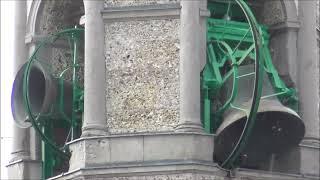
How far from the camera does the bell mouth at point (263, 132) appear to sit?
26844mm

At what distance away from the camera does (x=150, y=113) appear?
2680cm

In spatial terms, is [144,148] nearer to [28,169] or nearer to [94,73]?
[94,73]

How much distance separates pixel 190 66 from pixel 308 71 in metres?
3.11

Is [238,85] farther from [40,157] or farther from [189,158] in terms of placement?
[40,157]

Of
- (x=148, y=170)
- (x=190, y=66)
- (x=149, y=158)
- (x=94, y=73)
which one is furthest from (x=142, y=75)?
(x=148, y=170)

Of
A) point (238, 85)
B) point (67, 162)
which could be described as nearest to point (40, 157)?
point (67, 162)

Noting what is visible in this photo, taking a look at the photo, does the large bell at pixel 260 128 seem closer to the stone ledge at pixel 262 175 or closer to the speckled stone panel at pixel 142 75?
the stone ledge at pixel 262 175

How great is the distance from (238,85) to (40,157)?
4871 millimetres

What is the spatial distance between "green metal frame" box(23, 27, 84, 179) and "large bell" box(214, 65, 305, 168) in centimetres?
315

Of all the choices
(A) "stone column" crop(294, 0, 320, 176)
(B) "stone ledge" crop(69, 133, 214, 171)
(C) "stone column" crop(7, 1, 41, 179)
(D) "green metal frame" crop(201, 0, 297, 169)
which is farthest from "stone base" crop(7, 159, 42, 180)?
(A) "stone column" crop(294, 0, 320, 176)

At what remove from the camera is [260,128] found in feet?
90.2

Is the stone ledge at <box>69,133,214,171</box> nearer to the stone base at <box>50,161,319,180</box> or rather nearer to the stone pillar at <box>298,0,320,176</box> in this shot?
the stone base at <box>50,161,319,180</box>

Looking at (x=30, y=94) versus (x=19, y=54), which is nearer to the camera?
(x=30, y=94)

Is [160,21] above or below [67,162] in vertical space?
above
